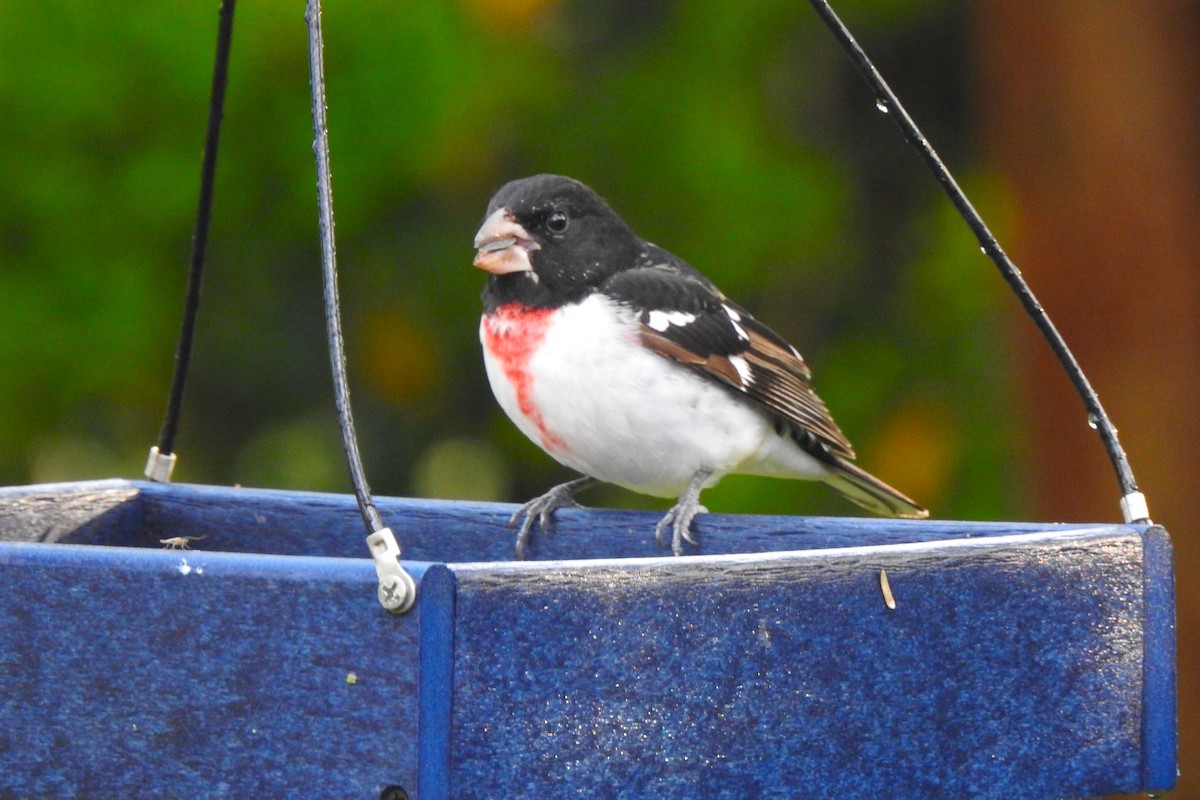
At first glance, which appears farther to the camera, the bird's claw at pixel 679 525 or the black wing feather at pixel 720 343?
the black wing feather at pixel 720 343

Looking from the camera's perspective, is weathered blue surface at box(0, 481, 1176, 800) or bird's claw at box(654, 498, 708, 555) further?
bird's claw at box(654, 498, 708, 555)

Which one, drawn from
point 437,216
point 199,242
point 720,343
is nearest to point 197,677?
point 199,242

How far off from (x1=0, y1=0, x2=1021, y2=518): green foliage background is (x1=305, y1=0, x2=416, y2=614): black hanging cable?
2.88 meters

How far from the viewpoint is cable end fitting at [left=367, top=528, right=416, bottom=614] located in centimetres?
168

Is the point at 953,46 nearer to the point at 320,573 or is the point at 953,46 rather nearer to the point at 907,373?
the point at 907,373

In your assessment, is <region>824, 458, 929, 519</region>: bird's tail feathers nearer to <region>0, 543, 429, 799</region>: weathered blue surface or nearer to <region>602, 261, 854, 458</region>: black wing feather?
<region>602, 261, 854, 458</region>: black wing feather

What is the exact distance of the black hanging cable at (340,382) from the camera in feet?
5.54

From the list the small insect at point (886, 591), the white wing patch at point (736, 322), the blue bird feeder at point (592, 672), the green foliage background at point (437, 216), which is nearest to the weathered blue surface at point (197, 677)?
the blue bird feeder at point (592, 672)

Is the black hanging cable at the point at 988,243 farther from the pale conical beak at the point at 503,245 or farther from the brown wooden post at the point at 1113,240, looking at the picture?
the brown wooden post at the point at 1113,240

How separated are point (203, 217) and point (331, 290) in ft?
3.11

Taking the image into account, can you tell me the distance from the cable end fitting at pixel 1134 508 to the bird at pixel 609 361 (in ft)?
2.68

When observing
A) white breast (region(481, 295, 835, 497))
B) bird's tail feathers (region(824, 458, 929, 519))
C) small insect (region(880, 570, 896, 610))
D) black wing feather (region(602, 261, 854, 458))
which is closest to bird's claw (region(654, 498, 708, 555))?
white breast (region(481, 295, 835, 497))

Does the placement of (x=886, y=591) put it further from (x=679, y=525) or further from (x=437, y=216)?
(x=437, y=216)

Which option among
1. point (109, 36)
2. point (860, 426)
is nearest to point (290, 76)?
point (109, 36)
